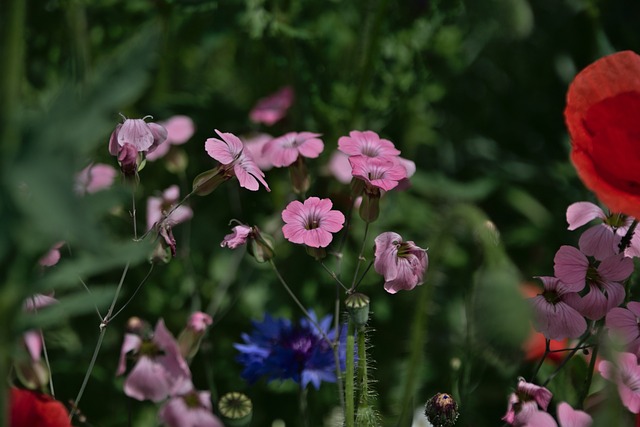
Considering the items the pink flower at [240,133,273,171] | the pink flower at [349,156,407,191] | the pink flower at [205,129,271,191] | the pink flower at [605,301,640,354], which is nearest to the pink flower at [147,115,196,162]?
the pink flower at [240,133,273,171]

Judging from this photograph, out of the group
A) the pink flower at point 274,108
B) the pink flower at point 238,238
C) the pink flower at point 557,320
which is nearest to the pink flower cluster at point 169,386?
the pink flower at point 238,238

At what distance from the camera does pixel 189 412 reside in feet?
2.94

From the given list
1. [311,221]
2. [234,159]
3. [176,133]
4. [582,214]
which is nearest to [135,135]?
[234,159]

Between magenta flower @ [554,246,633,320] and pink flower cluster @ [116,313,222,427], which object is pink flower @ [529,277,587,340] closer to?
magenta flower @ [554,246,633,320]

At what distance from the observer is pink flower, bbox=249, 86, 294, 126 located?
5.23 ft

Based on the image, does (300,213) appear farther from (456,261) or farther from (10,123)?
(456,261)

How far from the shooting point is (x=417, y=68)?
1664mm

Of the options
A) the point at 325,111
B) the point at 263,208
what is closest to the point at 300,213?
the point at 325,111

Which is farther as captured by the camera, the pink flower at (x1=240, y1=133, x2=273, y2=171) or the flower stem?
the pink flower at (x1=240, y1=133, x2=273, y2=171)

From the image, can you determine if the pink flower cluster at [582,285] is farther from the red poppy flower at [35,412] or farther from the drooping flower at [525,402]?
the red poppy flower at [35,412]

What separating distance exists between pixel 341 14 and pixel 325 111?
0.46 m

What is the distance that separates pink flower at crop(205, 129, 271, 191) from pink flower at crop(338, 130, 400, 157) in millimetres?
111

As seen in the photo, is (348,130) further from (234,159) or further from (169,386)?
(169,386)

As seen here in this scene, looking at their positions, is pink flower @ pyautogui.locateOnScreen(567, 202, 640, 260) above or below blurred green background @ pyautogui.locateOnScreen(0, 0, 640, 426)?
above
